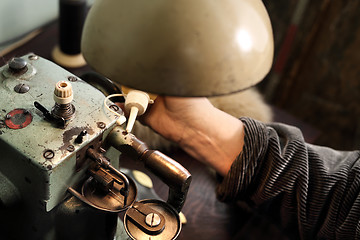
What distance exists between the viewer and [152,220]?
2.31 ft

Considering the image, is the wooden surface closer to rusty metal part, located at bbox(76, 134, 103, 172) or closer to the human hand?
the human hand

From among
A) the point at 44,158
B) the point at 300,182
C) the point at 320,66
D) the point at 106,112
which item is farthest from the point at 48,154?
the point at 320,66

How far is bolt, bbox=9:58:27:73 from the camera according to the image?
2.33 feet

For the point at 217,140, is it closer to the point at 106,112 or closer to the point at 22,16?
the point at 106,112

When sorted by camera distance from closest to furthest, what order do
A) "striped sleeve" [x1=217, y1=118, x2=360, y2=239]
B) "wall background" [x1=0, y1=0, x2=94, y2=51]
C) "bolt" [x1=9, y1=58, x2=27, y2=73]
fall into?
1. "bolt" [x1=9, y1=58, x2=27, y2=73]
2. "striped sleeve" [x1=217, y1=118, x2=360, y2=239]
3. "wall background" [x1=0, y1=0, x2=94, y2=51]

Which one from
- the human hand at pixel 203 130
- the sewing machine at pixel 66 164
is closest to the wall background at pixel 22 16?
the human hand at pixel 203 130

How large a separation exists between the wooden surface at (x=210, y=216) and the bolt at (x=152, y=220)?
1.00 feet

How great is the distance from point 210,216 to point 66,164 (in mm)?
552

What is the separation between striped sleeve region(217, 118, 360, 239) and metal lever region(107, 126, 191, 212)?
0.90 feet

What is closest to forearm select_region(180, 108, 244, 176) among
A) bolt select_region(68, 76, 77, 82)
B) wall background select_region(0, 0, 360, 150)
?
bolt select_region(68, 76, 77, 82)

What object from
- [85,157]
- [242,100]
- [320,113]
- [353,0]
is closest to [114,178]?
[85,157]

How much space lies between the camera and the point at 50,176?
0.60m

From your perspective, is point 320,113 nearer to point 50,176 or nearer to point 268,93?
point 268,93

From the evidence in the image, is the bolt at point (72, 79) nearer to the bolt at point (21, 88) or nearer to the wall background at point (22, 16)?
the bolt at point (21, 88)
